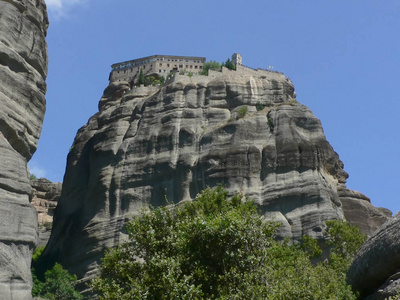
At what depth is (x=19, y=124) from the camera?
50938 millimetres

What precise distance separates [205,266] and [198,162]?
161 feet

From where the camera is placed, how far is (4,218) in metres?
45.3

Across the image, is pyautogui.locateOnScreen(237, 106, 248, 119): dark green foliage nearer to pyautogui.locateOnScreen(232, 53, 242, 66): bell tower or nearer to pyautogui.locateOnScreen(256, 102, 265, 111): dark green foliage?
pyautogui.locateOnScreen(256, 102, 265, 111): dark green foliage

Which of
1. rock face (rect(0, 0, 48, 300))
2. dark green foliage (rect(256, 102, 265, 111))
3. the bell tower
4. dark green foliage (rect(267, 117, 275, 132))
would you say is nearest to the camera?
rock face (rect(0, 0, 48, 300))

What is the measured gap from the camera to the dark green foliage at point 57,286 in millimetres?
71375

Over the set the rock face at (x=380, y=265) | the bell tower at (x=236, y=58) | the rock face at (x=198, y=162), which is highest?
the bell tower at (x=236, y=58)

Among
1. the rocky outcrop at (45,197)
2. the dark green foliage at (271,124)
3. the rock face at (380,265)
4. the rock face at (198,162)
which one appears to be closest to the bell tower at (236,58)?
the rock face at (198,162)

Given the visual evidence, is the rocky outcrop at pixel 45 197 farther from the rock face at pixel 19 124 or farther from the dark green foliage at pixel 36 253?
the rock face at pixel 19 124

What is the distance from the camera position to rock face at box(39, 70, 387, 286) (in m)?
77.2

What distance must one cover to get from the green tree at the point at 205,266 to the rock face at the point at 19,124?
10.6 m

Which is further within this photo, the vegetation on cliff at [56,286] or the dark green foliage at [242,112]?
the dark green foliage at [242,112]

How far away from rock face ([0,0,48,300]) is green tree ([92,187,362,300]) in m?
10.6

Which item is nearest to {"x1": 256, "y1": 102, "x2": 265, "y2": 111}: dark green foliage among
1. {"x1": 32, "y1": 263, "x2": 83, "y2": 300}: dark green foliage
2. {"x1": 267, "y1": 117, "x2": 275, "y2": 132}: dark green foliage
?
{"x1": 267, "y1": 117, "x2": 275, "y2": 132}: dark green foliage

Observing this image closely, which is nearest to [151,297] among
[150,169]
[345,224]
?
[345,224]
